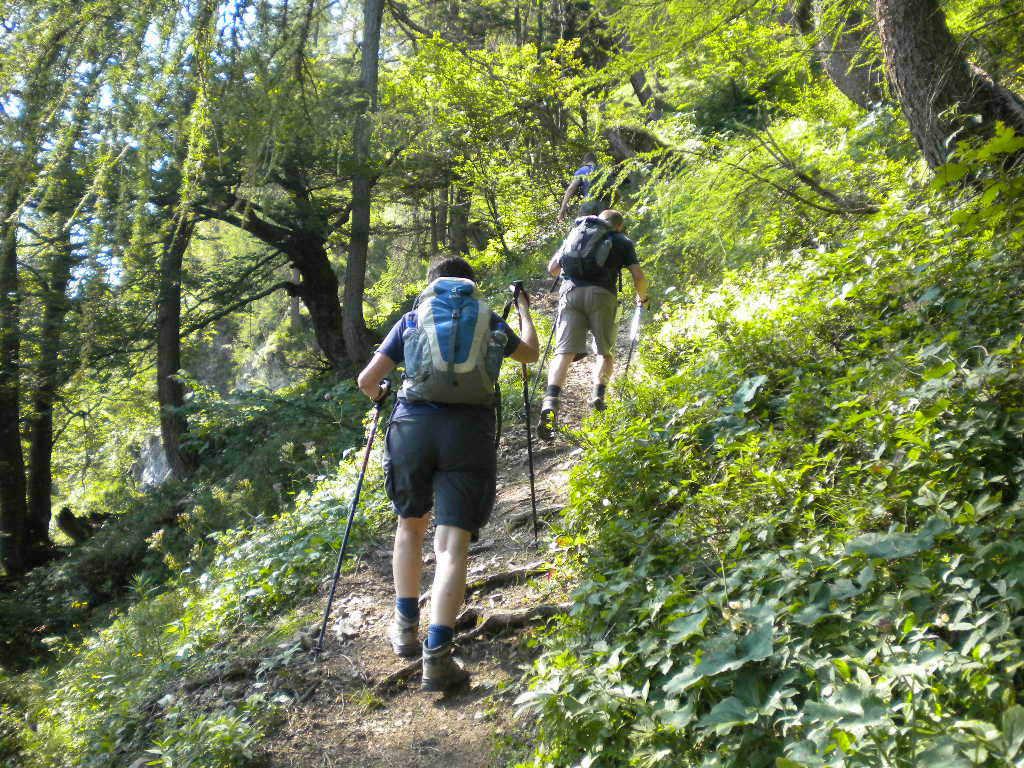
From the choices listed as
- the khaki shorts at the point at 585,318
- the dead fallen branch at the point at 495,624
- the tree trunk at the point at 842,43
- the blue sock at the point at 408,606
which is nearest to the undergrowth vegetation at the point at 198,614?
the dead fallen branch at the point at 495,624

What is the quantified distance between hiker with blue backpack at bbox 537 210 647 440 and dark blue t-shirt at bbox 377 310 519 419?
2343 mm

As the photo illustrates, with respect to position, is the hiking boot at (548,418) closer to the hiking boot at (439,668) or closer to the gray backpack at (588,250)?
the gray backpack at (588,250)

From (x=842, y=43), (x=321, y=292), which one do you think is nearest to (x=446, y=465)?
(x=842, y=43)

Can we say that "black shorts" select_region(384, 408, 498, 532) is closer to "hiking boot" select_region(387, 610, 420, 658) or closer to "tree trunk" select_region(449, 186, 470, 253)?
"hiking boot" select_region(387, 610, 420, 658)

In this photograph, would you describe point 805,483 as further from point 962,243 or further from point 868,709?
point 962,243

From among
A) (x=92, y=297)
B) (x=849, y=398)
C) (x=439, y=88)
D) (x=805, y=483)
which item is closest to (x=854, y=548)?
(x=805, y=483)

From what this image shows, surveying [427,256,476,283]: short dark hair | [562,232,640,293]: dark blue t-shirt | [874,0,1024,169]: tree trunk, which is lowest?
[427,256,476,283]: short dark hair

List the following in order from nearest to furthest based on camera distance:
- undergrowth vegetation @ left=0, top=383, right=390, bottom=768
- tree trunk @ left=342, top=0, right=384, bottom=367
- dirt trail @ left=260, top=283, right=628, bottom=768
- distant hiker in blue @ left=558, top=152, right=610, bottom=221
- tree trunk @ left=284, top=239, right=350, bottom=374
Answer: dirt trail @ left=260, top=283, right=628, bottom=768 → undergrowth vegetation @ left=0, top=383, right=390, bottom=768 → distant hiker in blue @ left=558, top=152, right=610, bottom=221 → tree trunk @ left=342, top=0, right=384, bottom=367 → tree trunk @ left=284, top=239, right=350, bottom=374

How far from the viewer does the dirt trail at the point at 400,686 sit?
11.5 ft

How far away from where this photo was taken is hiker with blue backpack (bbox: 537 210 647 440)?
20.9 ft

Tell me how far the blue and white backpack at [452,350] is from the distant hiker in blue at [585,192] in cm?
352

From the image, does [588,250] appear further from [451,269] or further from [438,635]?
[438,635]

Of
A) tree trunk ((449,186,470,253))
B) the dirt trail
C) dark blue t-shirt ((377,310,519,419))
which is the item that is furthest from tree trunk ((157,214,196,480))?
dark blue t-shirt ((377,310,519,419))

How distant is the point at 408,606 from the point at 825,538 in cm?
224
